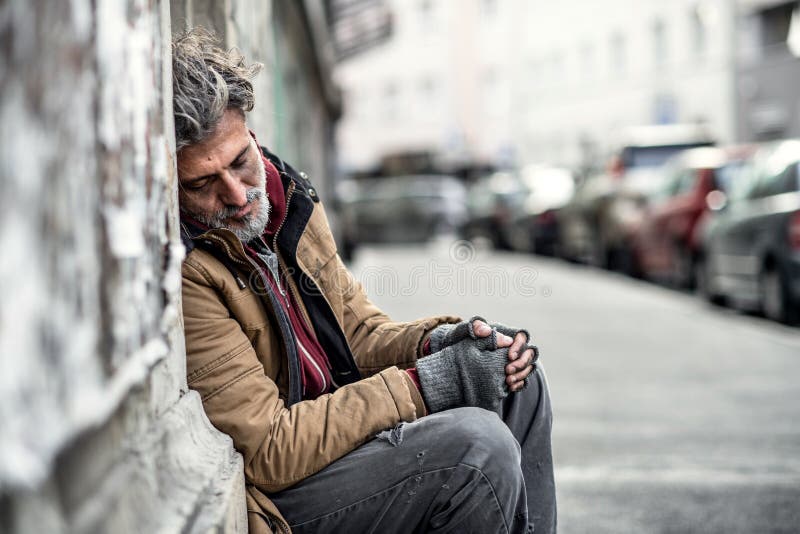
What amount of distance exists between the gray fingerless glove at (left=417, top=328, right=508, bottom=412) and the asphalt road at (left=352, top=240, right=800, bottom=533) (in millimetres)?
1492

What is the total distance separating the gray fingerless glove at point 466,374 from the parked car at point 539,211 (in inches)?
757

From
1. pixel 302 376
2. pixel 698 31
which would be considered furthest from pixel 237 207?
pixel 698 31

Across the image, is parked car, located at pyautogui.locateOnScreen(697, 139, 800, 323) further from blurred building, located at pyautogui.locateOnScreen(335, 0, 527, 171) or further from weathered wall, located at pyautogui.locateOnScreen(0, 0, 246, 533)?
blurred building, located at pyautogui.locateOnScreen(335, 0, 527, 171)

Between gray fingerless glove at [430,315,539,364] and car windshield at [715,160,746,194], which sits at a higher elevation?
car windshield at [715,160,746,194]

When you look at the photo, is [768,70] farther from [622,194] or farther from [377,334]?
[377,334]

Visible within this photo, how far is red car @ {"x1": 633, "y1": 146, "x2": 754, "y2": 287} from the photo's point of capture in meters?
14.1

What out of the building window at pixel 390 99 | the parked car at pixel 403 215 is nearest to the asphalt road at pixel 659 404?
the parked car at pixel 403 215

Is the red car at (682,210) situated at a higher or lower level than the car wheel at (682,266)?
higher

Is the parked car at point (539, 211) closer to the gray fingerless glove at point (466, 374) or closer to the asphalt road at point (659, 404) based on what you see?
the asphalt road at point (659, 404)

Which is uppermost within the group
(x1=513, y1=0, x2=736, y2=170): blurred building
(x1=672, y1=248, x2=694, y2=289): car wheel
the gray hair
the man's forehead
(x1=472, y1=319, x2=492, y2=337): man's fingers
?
(x1=513, y1=0, x2=736, y2=170): blurred building

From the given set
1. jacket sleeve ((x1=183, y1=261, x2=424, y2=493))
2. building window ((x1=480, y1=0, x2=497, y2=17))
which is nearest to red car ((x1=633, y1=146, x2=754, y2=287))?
jacket sleeve ((x1=183, y1=261, x2=424, y2=493))

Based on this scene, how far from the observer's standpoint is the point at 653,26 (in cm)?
4022

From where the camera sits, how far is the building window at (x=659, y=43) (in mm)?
39406

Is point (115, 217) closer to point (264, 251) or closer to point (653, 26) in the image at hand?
point (264, 251)
